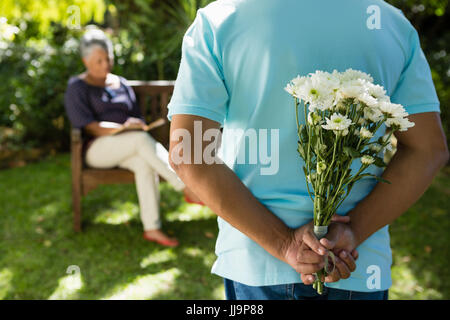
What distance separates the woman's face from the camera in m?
4.37

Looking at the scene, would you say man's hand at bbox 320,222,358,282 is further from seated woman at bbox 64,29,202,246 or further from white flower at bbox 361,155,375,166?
seated woman at bbox 64,29,202,246

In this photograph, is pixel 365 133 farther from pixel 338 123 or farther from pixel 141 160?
pixel 141 160

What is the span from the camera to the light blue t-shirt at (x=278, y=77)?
41.8 inches

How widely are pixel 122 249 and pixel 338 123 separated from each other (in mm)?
3301

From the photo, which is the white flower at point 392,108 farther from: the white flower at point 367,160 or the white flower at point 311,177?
the white flower at point 311,177

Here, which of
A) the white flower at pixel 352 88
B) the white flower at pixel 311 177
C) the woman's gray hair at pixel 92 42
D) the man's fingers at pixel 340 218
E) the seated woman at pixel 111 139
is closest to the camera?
the white flower at pixel 352 88

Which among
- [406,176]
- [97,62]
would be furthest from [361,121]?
[97,62]

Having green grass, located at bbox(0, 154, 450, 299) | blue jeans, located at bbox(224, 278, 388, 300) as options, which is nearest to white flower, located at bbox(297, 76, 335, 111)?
blue jeans, located at bbox(224, 278, 388, 300)

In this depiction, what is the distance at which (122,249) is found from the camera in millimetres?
3971

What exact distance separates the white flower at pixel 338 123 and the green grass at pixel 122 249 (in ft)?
8.45

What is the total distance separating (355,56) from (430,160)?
→ 0.37 meters

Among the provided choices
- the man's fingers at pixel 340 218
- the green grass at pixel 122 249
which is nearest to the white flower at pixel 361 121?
the man's fingers at pixel 340 218
